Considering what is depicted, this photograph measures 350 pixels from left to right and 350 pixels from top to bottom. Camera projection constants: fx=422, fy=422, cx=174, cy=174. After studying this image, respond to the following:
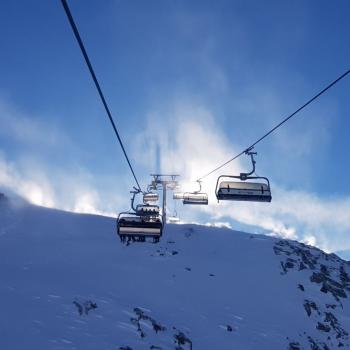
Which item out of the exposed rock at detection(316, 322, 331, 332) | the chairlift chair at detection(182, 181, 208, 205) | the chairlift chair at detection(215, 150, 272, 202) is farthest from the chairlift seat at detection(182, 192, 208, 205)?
the exposed rock at detection(316, 322, 331, 332)

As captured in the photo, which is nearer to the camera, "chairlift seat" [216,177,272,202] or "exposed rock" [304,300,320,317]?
"chairlift seat" [216,177,272,202]

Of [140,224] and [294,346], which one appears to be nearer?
[140,224]

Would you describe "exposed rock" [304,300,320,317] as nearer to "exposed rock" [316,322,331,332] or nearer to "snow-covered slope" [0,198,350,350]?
"snow-covered slope" [0,198,350,350]

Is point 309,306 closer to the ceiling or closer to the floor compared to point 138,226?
closer to the ceiling

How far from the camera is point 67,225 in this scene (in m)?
48.7

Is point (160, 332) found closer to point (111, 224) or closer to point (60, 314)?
point (60, 314)

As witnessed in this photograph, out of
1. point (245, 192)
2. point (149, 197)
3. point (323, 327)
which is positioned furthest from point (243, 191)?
point (323, 327)

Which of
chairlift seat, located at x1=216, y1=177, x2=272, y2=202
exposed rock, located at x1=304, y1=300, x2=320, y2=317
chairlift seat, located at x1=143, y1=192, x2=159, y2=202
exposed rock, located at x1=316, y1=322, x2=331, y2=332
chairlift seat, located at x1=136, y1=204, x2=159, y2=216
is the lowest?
chairlift seat, located at x1=216, y1=177, x2=272, y2=202

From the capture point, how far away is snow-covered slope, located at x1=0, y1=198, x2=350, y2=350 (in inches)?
705

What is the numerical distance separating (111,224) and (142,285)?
883 inches

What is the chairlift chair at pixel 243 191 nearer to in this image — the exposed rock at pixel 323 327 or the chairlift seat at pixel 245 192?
the chairlift seat at pixel 245 192

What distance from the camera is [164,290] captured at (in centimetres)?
2881

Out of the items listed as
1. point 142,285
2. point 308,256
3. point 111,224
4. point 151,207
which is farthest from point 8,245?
point 308,256

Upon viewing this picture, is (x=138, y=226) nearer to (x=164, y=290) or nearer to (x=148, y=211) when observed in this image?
(x=148, y=211)
